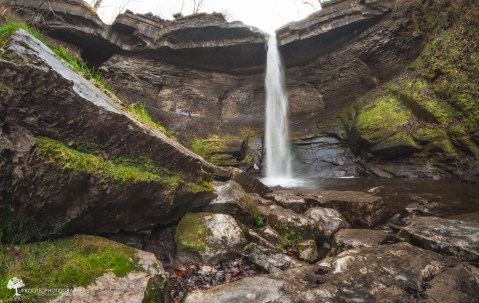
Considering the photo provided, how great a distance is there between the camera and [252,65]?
65.2ft

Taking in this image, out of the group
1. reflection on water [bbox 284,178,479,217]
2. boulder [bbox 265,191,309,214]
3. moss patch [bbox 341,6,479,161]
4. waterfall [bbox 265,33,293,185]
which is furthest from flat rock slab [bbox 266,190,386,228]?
waterfall [bbox 265,33,293,185]

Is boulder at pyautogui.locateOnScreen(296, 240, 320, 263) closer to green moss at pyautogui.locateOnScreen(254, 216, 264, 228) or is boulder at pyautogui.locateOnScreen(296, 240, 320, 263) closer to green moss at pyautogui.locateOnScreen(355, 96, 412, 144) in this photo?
green moss at pyautogui.locateOnScreen(254, 216, 264, 228)

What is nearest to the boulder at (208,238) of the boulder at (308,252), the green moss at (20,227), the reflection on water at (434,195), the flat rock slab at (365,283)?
the boulder at (308,252)

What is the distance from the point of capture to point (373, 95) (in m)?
13.9

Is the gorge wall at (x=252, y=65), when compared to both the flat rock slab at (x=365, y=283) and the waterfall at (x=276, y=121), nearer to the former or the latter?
the waterfall at (x=276, y=121)

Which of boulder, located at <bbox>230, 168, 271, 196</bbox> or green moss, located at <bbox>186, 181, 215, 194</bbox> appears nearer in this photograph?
green moss, located at <bbox>186, 181, 215, 194</bbox>

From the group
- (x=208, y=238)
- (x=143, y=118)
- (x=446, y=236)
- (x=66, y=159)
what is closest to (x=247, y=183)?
(x=143, y=118)

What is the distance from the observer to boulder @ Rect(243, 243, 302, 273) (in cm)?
321

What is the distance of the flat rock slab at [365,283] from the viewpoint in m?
2.18

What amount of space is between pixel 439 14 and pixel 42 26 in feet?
74.6

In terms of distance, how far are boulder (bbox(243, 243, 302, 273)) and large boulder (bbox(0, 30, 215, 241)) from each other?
133 centimetres

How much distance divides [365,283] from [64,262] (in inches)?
110

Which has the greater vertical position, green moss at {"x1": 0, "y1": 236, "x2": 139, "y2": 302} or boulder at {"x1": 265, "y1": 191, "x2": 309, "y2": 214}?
boulder at {"x1": 265, "y1": 191, "x2": 309, "y2": 214}

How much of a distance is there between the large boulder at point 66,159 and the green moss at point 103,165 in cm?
1
